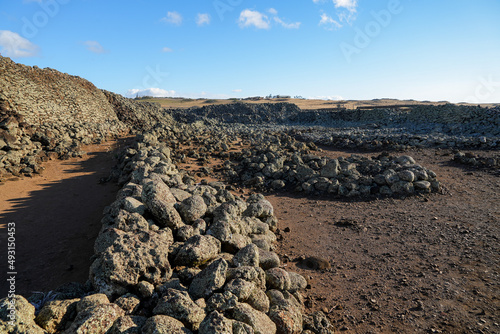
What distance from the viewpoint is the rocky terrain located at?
133 inches

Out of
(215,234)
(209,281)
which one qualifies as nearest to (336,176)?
(215,234)

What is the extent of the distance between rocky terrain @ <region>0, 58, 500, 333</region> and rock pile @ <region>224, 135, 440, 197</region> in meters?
0.06

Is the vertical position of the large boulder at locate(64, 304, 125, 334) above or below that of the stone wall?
below

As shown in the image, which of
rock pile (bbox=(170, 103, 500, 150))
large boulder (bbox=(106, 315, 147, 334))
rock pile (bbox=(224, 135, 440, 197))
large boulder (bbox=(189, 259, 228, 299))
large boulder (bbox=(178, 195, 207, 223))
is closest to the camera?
large boulder (bbox=(106, 315, 147, 334))

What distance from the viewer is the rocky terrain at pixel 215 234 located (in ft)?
11.1

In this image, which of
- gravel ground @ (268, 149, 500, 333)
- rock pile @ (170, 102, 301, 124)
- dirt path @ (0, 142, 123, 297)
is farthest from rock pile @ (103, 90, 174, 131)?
gravel ground @ (268, 149, 500, 333)

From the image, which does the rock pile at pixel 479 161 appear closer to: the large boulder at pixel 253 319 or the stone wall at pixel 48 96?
the large boulder at pixel 253 319

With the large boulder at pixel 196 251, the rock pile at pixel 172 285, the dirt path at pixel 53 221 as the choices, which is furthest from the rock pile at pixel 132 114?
the large boulder at pixel 196 251

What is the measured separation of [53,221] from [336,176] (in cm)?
1043

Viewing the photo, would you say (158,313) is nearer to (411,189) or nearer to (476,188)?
(411,189)

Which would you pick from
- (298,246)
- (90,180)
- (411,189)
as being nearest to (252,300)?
(298,246)

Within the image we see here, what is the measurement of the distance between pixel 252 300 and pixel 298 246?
3.57 metres

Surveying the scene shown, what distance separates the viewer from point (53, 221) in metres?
7.71

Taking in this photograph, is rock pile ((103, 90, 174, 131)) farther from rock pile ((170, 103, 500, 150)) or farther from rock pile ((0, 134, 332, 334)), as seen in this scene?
rock pile ((0, 134, 332, 334))
